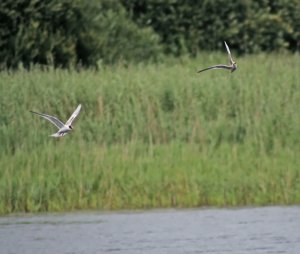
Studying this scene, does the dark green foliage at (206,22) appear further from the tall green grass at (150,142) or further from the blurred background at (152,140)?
the tall green grass at (150,142)

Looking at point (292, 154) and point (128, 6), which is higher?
point (128, 6)

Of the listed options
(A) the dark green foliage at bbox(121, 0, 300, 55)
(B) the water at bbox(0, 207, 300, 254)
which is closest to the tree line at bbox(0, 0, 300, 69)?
(A) the dark green foliage at bbox(121, 0, 300, 55)

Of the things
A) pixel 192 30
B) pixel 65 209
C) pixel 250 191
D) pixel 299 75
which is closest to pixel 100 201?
pixel 65 209

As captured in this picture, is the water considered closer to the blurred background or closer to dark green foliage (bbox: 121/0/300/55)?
the blurred background

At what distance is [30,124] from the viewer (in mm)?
13094

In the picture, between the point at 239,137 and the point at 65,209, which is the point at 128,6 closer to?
the point at 239,137

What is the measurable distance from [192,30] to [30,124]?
12.9m

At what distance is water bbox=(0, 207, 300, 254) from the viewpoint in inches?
408

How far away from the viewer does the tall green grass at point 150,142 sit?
1160 centimetres

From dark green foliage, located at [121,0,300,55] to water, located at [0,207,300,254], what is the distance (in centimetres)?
1403

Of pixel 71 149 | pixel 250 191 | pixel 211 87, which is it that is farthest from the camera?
pixel 211 87

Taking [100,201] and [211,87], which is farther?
[211,87]

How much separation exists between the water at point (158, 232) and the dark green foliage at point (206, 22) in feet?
46.0

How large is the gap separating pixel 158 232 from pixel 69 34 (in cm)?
1172
